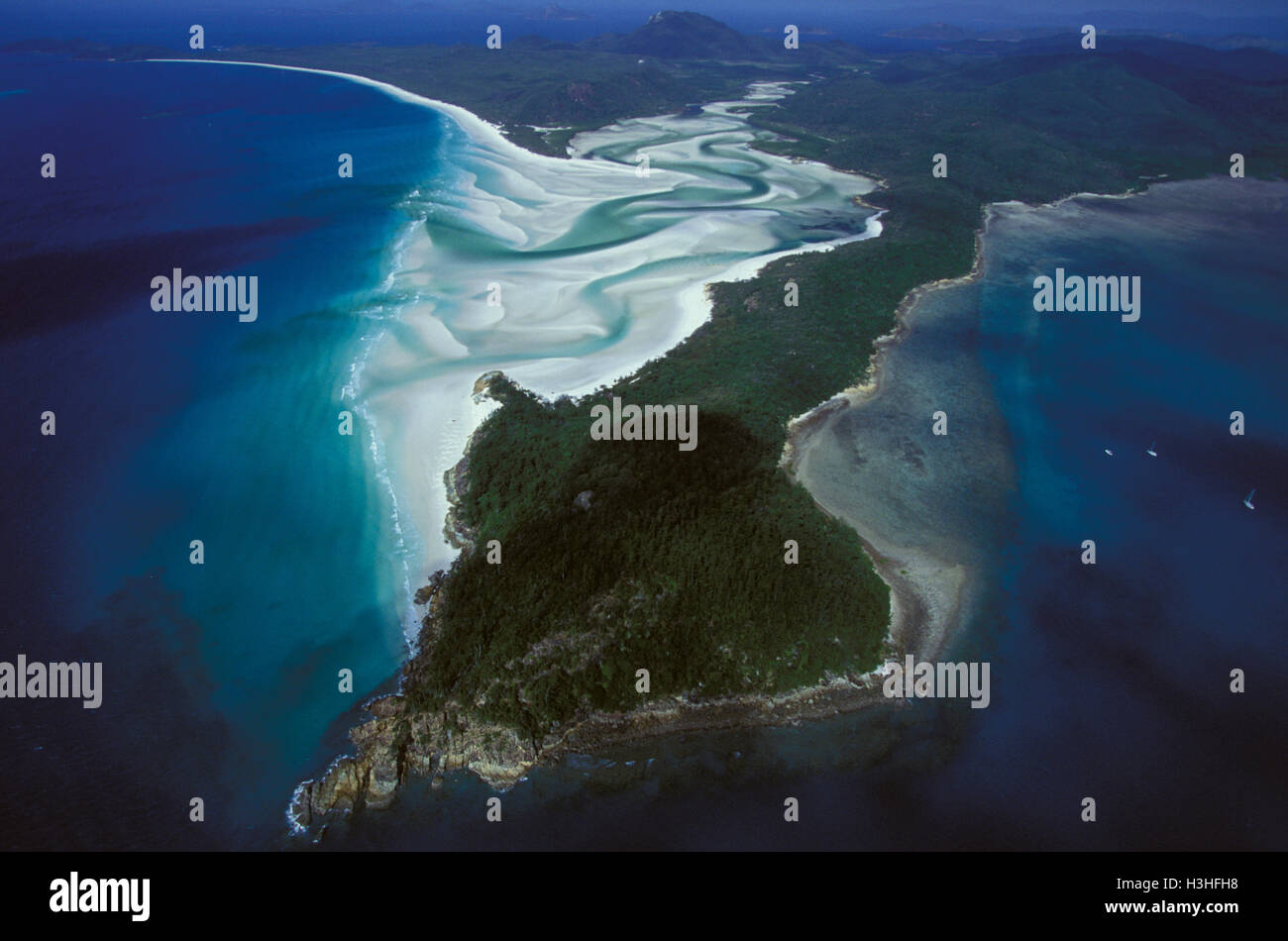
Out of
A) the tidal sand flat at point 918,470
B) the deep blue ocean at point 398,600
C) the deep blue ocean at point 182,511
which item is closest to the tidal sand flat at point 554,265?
the deep blue ocean at point 182,511

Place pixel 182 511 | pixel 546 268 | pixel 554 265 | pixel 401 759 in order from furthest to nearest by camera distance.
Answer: pixel 554 265 → pixel 546 268 → pixel 182 511 → pixel 401 759

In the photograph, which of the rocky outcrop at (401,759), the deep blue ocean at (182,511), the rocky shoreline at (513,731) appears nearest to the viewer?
the rocky outcrop at (401,759)

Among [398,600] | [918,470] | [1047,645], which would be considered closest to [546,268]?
[918,470]

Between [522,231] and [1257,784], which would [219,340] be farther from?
[1257,784]

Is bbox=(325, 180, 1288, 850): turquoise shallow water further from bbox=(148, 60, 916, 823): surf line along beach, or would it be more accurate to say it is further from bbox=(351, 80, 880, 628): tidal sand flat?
bbox=(351, 80, 880, 628): tidal sand flat

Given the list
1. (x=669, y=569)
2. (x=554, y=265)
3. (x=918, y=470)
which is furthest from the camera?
(x=554, y=265)

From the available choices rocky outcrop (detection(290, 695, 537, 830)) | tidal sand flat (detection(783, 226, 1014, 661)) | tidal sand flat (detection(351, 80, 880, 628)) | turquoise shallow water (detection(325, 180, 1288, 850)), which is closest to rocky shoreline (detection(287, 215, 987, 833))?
rocky outcrop (detection(290, 695, 537, 830))

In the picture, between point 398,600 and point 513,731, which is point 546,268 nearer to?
point 398,600

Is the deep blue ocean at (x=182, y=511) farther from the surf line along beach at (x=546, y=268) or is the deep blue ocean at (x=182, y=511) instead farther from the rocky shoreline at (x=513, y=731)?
the surf line along beach at (x=546, y=268)

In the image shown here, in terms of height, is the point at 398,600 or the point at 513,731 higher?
the point at 398,600
